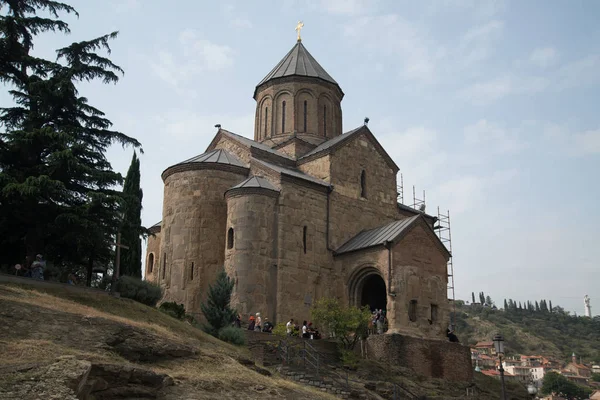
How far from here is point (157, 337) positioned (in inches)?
490

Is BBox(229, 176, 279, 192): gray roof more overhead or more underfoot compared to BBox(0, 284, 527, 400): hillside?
more overhead

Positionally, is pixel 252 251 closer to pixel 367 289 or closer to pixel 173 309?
pixel 173 309

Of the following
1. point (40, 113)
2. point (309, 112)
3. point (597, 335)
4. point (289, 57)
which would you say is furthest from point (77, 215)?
point (597, 335)

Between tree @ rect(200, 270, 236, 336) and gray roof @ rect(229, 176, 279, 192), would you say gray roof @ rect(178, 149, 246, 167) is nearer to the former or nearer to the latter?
gray roof @ rect(229, 176, 279, 192)

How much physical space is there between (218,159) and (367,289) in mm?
7960

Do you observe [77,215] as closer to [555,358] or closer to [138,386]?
[138,386]

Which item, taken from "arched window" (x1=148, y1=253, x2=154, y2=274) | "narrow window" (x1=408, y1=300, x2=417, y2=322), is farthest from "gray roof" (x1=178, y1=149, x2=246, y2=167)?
"narrow window" (x1=408, y1=300, x2=417, y2=322)

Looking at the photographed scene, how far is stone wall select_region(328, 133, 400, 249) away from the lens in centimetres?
2425

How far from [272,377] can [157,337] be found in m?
2.90

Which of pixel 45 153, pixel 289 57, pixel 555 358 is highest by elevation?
pixel 289 57

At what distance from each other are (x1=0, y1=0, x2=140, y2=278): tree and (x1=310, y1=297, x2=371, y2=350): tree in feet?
22.4

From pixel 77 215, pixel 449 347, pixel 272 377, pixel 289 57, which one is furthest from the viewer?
pixel 289 57

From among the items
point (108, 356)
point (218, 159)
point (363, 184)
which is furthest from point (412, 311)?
point (108, 356)

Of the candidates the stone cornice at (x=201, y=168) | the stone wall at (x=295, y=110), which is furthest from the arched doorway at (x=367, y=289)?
the stone wall at (x=295, y=110)
